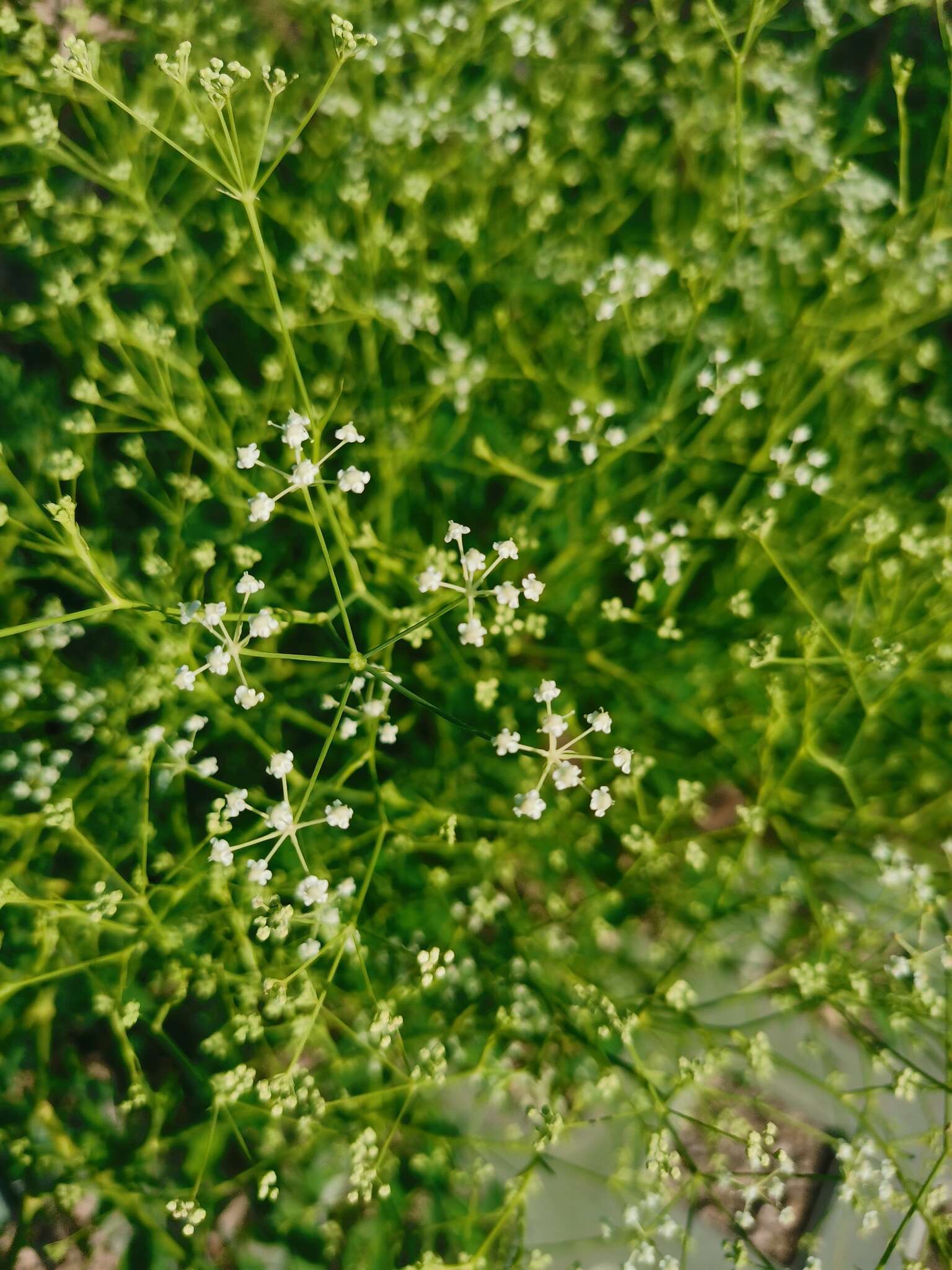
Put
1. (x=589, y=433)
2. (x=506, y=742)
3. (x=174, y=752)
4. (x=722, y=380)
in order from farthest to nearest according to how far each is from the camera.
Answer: (x=589, y=433), (x=722, y=380), (x=174, y=752), (x=506, y=742)

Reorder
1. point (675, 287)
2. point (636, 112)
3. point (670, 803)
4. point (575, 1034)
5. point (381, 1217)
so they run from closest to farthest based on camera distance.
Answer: point (575, 1034) < point (670, 803) < point (381, 1217) < point (675, 287) < point (636, 112)

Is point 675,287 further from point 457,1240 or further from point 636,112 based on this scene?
point 457,1240

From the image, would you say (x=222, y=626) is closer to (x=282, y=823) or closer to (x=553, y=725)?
(x=282, y=823)

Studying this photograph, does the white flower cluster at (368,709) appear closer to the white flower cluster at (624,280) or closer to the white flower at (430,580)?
the white flower at (430,580)

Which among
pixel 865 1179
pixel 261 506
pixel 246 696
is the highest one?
pixel 261 506

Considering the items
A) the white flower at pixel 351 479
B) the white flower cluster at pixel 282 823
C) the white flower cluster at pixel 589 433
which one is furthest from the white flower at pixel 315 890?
the white flower cluster at pixel 589 433

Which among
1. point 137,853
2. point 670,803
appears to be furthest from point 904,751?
point 137,853

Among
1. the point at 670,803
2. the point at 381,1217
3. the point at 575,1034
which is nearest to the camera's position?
the point at 575,1034

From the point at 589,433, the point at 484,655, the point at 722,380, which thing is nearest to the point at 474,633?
the point at 484,655
